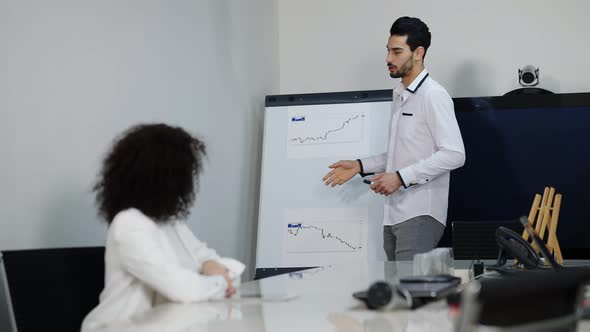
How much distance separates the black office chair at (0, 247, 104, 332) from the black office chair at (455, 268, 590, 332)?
1.54 m

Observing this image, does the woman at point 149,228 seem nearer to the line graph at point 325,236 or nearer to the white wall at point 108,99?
the white wall at point 108,99

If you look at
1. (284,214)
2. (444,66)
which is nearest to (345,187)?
(284,214)

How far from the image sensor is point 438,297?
86.3 inches

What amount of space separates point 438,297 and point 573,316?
801 millimetres

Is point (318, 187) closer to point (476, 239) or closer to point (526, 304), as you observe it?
point (476, 239)

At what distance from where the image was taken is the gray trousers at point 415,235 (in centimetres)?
389

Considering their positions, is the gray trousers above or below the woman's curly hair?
below

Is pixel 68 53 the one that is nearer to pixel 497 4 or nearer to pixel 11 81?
pixel 11 81

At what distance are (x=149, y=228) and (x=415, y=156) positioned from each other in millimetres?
2099

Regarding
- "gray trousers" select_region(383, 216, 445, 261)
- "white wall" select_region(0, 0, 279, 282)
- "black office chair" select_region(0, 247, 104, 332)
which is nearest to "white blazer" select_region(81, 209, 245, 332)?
"black office chair" select_region(0, 247, 104, 332)

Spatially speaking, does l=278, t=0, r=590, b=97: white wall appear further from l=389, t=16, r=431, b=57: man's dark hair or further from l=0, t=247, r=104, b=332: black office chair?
l=0, t=247, r=104, b=332: black office chair

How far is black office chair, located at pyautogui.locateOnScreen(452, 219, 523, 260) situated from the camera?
332 centimetres

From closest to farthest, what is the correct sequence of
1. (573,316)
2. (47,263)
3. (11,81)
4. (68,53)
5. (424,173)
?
(573,316), (47,263), (11,81), (68,53), (424,173)

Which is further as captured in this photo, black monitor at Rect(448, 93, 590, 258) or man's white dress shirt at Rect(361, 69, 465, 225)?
black monitor at Rect(448, 93, 590, 258)
